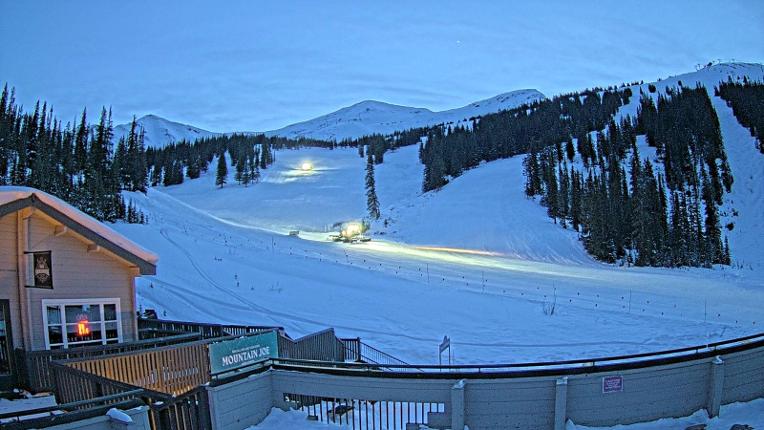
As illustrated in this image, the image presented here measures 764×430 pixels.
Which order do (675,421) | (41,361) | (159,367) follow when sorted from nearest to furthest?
1. (675,421)
2. (159,367)
3. (41,361)

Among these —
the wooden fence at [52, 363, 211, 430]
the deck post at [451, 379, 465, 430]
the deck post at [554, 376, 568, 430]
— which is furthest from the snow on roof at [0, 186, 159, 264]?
the deck post at [554, 376, 568, 430]

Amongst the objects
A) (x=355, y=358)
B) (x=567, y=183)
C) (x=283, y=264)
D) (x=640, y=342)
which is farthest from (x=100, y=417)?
(x=567, y=183)

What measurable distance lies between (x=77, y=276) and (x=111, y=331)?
157 cm

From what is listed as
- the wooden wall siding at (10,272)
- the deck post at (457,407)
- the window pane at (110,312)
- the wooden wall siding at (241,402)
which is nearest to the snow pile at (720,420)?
the deck post at (457,407)

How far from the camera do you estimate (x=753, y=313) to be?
25000 mm

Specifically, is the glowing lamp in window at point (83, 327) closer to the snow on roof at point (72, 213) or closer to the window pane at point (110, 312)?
the window pane at point (110, 312)

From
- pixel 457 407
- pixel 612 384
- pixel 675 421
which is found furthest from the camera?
pixel 675 421

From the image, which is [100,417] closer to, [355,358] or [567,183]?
[355,358]

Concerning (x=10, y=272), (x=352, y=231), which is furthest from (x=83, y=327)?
(x=352, y=231)

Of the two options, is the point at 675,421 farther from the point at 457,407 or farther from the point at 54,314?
the point at 54,314

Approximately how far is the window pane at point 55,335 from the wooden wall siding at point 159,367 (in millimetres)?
3216

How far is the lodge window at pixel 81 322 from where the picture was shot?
12.4 m

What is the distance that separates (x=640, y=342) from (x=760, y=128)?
8291 centimetres

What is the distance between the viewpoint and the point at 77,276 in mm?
12914
